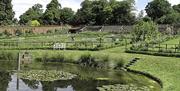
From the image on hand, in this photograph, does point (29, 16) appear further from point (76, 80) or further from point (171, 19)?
point (76, 80)

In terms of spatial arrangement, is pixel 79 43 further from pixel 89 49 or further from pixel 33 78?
pixel 33 78

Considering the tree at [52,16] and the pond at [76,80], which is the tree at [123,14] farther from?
the pond at [76,80]

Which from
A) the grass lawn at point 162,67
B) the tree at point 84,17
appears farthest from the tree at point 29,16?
the grass lawn at point 162,67

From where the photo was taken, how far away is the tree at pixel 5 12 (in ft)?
343

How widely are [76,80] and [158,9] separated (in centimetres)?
10883

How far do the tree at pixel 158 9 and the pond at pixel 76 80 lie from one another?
99.0m

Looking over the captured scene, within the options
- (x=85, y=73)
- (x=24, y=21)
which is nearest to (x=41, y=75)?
(x=85, y=73)

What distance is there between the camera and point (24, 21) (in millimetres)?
154250

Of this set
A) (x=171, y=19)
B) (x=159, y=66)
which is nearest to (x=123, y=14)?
(x=171, y=19)

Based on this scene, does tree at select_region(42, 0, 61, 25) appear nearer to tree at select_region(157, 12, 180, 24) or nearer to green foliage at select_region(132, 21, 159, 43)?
tree at select_region(157, 12, 180, 24)

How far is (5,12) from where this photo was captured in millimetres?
107188

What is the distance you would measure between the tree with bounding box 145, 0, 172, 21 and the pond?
99.0 metres

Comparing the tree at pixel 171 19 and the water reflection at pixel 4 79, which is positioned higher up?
the tree at pixel 171 19

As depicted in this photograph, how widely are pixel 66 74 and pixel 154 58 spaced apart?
10912 mm
